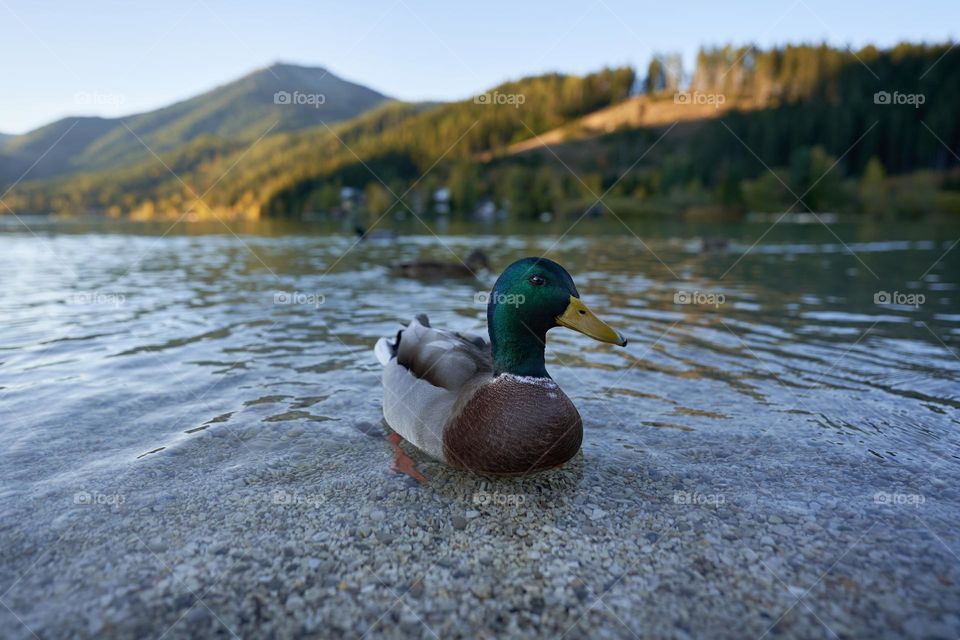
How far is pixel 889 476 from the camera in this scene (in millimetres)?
4859

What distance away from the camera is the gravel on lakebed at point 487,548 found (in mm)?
3221

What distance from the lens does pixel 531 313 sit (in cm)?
457

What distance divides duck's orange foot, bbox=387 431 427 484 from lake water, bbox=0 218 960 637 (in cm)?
11

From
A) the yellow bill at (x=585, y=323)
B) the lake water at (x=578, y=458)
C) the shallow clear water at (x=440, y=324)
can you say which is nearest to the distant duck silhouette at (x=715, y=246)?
the shallow clear water at (x=440, y=324)

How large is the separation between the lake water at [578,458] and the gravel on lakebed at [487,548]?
0.9 inches

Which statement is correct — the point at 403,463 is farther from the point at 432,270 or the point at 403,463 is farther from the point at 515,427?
the point at 432,270

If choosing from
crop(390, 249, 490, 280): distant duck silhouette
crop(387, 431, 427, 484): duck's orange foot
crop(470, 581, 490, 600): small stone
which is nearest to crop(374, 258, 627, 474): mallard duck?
crop(387, 431, 427, 484): duck's orange foot

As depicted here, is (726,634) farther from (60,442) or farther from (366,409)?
(60,442)

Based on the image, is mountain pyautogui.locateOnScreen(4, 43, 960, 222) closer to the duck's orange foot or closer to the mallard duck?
the duck's orange foot

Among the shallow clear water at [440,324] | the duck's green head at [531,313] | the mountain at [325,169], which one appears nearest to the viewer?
the duck's green head at [531,313]

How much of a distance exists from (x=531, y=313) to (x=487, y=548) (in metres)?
1.83

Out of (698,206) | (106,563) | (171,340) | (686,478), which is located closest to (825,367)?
(686,478)

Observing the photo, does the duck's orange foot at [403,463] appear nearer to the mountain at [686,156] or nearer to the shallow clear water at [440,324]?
the shallow clear water at [440,324]

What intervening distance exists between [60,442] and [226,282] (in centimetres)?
1303
